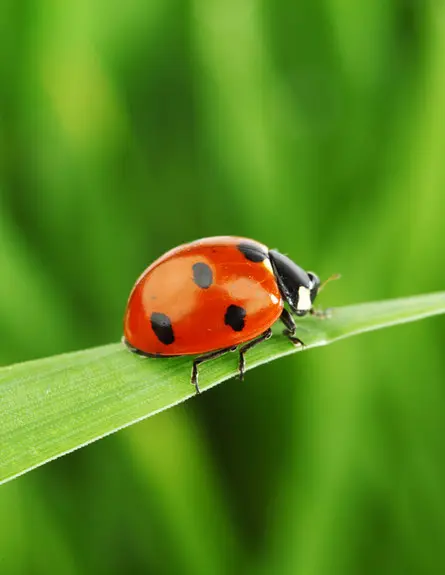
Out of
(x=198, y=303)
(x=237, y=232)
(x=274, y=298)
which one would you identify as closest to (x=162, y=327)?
(x=198, y=303)

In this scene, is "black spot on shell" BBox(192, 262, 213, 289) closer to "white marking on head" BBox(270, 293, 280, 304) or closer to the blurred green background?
"white marking on head" BBox(270, 293, 280, 304)

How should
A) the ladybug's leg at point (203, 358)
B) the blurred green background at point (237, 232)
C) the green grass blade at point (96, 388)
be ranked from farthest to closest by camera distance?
the blurred green background at point (237, 232), the ladybug's leg at point (203, 358), the green grass blade at point (96, 388)

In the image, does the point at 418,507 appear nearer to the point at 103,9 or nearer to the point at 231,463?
the point at 231,463

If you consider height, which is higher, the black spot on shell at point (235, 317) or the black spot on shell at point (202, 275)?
the black spot on shell at point (202, 275)

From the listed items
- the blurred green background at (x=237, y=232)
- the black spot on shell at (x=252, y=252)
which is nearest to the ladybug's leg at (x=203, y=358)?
the black spot on shell at (x=252, y=252)

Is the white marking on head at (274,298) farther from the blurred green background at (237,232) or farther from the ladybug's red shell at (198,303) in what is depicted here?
the blurred green background at (237,232)

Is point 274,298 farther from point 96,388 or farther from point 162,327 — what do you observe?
point 96,388
